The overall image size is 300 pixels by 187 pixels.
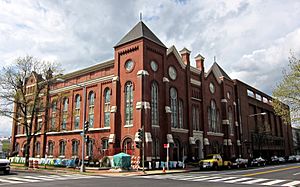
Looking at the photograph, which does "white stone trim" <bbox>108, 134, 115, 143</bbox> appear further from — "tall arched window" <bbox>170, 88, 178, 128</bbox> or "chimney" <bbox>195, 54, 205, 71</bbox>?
"chimney" <bbox>195, 54, 205, 71</bbox>

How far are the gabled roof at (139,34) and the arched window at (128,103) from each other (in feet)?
21.0

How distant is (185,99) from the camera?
43.7 metres

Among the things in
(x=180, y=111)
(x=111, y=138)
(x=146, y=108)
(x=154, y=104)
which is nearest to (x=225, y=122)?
(x=180, y=111)

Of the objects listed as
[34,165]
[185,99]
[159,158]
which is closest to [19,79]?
[34,165]

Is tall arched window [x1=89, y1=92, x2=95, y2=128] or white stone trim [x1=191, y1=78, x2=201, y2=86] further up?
white stone trim [x1=191, y1=78, x2=201, y2=86]

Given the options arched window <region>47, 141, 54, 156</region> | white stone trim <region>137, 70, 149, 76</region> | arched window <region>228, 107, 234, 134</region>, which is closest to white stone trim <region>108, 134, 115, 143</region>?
white stone trim <region>137, 70, 149, 76</region>

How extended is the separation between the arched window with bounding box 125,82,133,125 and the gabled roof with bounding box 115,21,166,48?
641cm

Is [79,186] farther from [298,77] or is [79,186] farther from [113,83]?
[113,83]

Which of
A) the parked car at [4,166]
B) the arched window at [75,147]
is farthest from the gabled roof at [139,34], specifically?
the parked car at [4,166]

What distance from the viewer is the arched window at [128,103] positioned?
35688 millimetres

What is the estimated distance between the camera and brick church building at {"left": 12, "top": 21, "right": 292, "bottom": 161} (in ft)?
117

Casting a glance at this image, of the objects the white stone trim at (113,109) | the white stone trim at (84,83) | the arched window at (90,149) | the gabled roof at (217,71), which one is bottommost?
the arched window at (90,149)

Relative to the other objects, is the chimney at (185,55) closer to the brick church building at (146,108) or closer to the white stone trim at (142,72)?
A: the brick church building at (146,108)

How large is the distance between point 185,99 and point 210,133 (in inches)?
345
